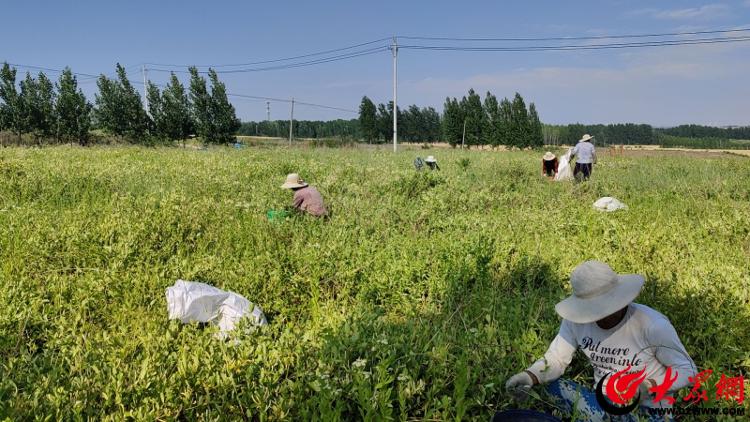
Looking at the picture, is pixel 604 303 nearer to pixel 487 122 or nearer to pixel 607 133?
pixel 487 122

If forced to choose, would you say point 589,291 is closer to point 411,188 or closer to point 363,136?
point 411,188

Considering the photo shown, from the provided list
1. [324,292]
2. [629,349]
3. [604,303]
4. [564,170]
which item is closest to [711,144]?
[564,170]

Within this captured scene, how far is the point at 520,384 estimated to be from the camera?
244 centimetres

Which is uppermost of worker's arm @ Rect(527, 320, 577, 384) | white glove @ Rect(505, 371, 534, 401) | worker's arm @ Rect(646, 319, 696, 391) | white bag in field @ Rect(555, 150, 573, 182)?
white bag in field @ Rect(555, 150, 573, 182)

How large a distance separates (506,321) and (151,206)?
4322 millimetres

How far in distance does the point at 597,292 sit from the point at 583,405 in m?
0.63

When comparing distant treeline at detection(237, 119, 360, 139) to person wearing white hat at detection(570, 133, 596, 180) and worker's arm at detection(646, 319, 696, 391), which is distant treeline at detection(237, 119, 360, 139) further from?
worker's arm at detection(646, 319, 696, 391)

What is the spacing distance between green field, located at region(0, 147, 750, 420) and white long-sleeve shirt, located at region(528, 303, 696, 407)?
0.25 m

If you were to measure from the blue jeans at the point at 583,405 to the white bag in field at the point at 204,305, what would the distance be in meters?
1.89

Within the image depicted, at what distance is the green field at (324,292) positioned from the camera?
221 cm

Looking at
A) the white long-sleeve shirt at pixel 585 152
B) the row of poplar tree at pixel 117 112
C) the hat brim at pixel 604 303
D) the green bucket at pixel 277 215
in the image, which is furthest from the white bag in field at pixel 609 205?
the row of poplar tree at pixel 117 112

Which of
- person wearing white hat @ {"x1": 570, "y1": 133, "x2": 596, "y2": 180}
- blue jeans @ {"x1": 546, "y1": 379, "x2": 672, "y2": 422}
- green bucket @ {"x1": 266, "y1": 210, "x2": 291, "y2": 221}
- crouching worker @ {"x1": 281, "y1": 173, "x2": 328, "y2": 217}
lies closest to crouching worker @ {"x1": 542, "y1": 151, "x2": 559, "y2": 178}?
person wearing white hat @ {"x1": 570, "y1": 133, "x2": 596, "y2": 180}

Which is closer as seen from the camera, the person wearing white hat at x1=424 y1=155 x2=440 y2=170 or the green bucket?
the green bucket

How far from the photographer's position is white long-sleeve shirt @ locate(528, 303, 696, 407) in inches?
90.4
